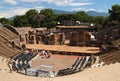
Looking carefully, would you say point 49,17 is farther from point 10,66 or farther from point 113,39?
point 10,66

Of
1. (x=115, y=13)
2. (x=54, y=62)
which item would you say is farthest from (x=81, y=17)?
(x=54, y=62)

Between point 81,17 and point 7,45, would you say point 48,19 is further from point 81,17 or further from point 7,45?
point 7,45

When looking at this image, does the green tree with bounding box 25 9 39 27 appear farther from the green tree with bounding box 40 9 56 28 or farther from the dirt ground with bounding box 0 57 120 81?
the dirt ground with bounding box 0 57 120 81

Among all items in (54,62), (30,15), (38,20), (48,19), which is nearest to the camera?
(54,62)

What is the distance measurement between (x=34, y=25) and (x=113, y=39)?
4278 centimetres

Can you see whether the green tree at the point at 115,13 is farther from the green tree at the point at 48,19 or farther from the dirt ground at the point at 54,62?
the dirt ground at the point at 54,62

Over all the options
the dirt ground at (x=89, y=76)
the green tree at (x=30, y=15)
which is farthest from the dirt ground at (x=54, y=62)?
the green tree at (x=30, y=15)

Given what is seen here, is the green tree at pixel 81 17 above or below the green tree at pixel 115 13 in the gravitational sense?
below

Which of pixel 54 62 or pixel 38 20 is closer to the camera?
pixel 54 62

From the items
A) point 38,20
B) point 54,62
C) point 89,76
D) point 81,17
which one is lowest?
point 38,20

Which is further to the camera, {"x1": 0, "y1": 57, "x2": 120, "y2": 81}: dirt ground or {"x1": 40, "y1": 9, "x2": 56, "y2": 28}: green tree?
{"x1": 40, "y1": 9, "x2": 56, "y2": 28}: green tree

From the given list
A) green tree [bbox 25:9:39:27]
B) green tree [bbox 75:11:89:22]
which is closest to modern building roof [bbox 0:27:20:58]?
green tree [bbox 25:9:39:27]

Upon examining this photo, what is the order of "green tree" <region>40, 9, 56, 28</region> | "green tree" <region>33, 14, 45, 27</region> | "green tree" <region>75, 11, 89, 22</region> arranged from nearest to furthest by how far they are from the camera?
"green tree" <region>40, 9, 56, 28</region>, "green tree" <region>33, 14, 45, 27</region>, "green tree" <region>75, 11, 89, 22</region>

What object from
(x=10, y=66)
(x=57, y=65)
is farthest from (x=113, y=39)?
(x=10, y=66)
